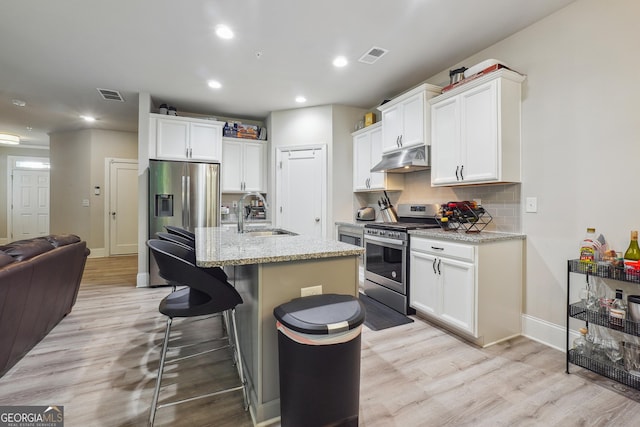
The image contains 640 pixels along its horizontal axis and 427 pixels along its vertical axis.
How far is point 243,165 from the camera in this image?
4.84 metres

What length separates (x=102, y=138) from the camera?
20.2 feet

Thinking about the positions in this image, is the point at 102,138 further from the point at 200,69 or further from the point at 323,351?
the point at 323,351

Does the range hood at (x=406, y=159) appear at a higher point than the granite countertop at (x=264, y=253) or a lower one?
higher

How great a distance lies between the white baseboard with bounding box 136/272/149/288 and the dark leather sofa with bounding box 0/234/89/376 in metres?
1.27

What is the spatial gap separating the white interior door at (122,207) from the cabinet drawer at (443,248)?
248 inches

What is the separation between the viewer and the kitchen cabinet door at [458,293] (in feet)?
7.58

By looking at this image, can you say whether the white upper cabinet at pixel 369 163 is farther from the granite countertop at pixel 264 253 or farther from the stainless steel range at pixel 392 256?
the granite countertop at pixel 264 253

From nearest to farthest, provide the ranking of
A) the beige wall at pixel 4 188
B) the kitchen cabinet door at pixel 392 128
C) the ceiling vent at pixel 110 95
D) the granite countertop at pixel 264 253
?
the granite countertop at pixel 264 253 → the kitchen cabinet door at pixel 392 128 → the ceiling vent at pixel 110 95 → the beige wall at pixel 4 188

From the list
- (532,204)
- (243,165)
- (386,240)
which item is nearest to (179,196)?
(243,165)

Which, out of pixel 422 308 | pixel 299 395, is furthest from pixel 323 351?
pixel 422 308

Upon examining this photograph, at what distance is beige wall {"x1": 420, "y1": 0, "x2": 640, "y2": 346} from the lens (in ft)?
6.41

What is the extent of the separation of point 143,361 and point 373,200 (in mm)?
3520

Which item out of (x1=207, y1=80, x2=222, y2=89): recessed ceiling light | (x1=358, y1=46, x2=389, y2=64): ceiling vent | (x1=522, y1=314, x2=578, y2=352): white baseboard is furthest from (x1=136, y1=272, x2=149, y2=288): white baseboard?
(x1=522, y1=314, x2=578, y2=352): white baseboard

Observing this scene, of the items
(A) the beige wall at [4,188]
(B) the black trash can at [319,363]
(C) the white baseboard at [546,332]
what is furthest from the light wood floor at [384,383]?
(A) the beige wall at [4,188]
